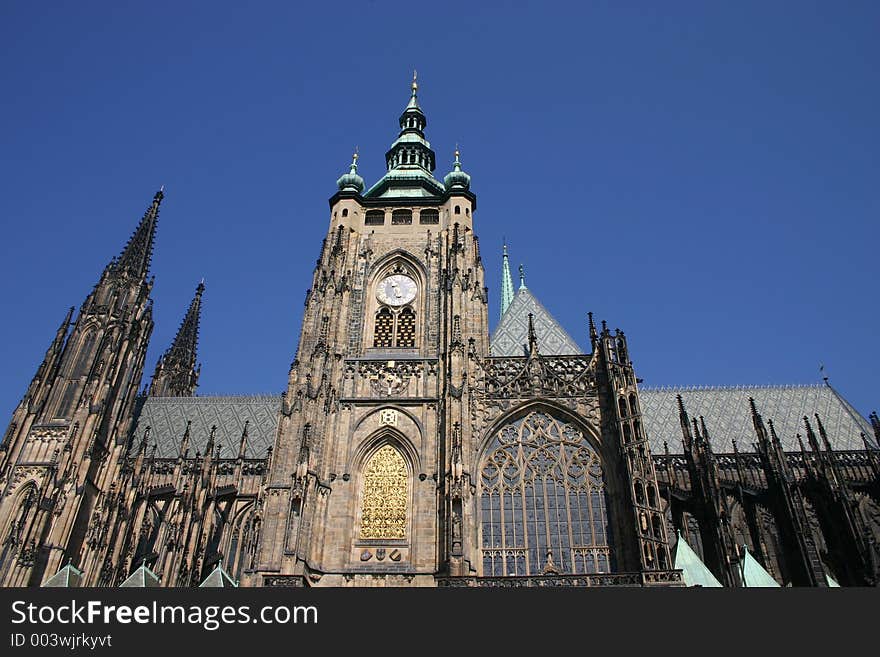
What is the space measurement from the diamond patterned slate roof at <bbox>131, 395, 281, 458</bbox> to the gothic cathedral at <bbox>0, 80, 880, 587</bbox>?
324 mm

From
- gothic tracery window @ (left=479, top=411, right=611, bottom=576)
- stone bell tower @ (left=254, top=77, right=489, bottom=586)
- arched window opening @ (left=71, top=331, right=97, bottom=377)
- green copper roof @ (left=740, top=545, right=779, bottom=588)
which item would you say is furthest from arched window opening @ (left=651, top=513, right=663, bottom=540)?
arched window opening @ (left=71, top=331, right=97, bottom=377)

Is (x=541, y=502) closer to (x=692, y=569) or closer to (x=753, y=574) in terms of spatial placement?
(x=692, y=569)

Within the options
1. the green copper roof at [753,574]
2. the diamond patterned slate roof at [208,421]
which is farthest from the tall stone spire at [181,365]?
the green copper roof at [753,574]

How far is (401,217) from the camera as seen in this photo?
30719 mm

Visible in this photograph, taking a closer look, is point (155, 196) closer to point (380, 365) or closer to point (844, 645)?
point (380, 365)

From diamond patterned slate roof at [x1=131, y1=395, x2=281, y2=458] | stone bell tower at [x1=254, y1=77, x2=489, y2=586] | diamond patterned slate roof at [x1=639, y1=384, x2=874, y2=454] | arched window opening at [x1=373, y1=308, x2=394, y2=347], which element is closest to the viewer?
stone bell tower at [x1=254, y1=77, x2=489, y2=586]

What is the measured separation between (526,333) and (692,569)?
40.1ft

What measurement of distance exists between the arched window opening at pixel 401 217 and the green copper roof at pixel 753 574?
19148 millimetres

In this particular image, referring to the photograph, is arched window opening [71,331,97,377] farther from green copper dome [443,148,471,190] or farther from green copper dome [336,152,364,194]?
green copper dome [443,148,471,190]

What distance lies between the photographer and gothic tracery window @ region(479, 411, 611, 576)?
21.3m

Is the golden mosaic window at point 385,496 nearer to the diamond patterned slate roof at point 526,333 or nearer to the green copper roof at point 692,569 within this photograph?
the diamond patterned slate roof at point 526,333

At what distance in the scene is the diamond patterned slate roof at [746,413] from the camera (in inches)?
1261

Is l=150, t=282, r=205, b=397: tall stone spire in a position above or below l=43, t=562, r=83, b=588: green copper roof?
above

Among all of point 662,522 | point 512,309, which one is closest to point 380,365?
point 512,309
